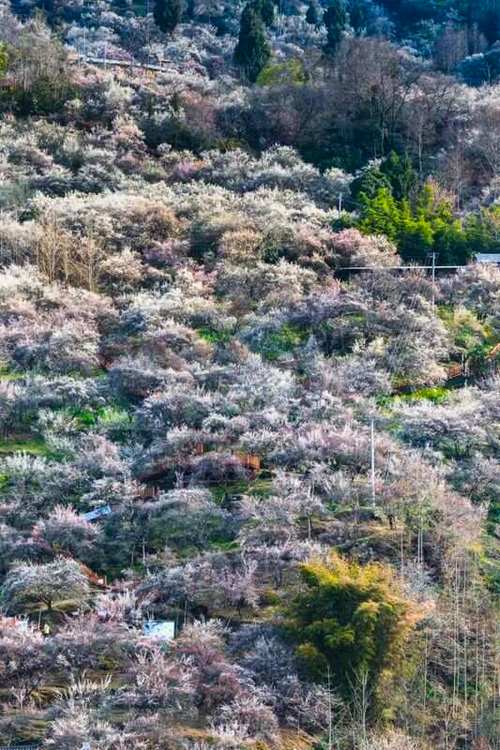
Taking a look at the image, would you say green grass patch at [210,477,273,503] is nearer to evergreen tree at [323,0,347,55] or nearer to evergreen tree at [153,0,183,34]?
evergreen tree at [323,0,347,55]

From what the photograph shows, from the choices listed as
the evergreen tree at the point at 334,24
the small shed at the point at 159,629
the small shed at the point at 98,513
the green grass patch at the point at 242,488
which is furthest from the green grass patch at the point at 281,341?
the evergreen tree at the point at 334,24

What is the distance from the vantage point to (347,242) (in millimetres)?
30500

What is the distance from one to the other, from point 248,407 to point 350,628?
8.28 meters

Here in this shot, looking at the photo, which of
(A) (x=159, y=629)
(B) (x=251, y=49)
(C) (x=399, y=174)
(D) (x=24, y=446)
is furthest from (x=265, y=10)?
(A) (x=159, y=629)

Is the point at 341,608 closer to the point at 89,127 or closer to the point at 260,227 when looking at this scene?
the point at 260,227

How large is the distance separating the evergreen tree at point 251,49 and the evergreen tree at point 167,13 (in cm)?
566

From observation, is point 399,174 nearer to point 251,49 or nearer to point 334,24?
point 251,49

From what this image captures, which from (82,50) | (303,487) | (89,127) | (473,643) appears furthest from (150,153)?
(473,643)

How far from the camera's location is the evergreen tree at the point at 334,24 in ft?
170

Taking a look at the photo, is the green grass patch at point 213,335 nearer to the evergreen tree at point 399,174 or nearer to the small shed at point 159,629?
the evergreen tree at point 399,174

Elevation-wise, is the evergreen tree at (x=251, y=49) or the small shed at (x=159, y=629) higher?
the evergreen tree at (x=251, y=49)

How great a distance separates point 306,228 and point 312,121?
39.1ft

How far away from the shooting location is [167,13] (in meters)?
53.7

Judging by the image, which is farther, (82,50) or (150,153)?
(82,50)
